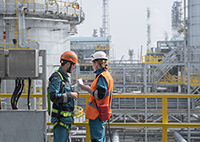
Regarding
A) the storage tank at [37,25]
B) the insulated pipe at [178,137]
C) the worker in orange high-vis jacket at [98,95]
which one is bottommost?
the insulated pipe at [178,137]

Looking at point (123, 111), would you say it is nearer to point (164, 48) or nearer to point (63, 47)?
point (63, 47)

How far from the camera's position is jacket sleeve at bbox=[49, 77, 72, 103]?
11.0ft

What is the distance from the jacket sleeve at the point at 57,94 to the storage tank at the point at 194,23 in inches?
783

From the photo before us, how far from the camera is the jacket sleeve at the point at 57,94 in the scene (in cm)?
335

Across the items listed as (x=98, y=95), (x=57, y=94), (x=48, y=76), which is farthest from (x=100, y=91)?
(x=48, y=76)

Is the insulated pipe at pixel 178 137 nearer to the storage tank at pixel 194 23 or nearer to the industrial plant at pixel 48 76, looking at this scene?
the industrial plant at pixel 48 76

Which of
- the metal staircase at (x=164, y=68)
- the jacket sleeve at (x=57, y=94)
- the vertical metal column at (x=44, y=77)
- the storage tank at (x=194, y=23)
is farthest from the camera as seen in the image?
the metal staircase at (x=164, y=68)

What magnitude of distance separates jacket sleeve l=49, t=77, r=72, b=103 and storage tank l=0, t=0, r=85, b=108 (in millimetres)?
8441

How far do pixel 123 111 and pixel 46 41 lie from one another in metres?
8.44

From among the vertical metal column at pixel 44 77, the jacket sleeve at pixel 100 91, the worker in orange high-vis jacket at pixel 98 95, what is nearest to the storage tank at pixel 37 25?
the vertical metal column at pixel 44 77

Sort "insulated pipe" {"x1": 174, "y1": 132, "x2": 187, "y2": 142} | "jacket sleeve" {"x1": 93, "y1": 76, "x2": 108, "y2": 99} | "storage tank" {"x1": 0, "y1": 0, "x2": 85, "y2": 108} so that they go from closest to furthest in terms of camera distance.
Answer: "jacket sleeve" {"x1": 93, "y1": 76, "x2": 108, "y2": 99}
"storage tank" {"x1": 0, "y1": 0, "x2": 85, "y2": 108}
"insulated pipe" {"x1": 174, "y1": 132, "x2": 187, "y2": 142}

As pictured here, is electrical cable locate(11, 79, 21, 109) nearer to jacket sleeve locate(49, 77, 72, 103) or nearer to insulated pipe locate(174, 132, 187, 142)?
jacket sleeve locate(49, 77, 72, 103)

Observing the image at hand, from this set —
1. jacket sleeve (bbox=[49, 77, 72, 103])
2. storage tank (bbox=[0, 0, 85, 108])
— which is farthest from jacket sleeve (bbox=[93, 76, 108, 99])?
storage tank (bbox=[0, 0, 85, 108])

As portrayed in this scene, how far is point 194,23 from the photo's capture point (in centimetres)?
2133
